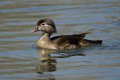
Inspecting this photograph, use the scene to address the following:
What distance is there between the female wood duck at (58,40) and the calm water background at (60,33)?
0.98 feet

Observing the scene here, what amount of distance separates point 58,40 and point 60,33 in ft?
7.98

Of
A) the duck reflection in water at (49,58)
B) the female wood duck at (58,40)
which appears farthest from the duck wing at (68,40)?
the duck reflection in water at (49,58)

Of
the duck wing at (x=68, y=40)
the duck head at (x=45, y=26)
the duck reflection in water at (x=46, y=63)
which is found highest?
the duck head at (x=45, y=26)

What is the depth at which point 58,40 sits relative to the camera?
20.2m

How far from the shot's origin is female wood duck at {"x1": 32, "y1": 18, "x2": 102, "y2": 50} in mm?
20141

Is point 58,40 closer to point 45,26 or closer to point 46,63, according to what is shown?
point 45,26

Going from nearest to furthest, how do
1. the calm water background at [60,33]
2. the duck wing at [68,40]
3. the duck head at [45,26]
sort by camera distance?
the calm water background at [60,33] < the duck wing at [68,40] < the duck head at [45,26]

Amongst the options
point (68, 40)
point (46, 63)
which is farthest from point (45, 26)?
point (46, 63)

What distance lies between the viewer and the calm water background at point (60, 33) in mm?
16391

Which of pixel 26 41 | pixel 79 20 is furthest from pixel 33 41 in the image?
pixel 79 20

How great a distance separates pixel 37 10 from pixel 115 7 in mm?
2944

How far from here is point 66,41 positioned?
20.2 m

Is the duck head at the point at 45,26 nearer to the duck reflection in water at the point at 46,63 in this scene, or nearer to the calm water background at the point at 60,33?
the calm water background at the point at 60,33

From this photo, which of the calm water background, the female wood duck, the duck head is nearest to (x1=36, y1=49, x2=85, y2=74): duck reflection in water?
the calm water background
